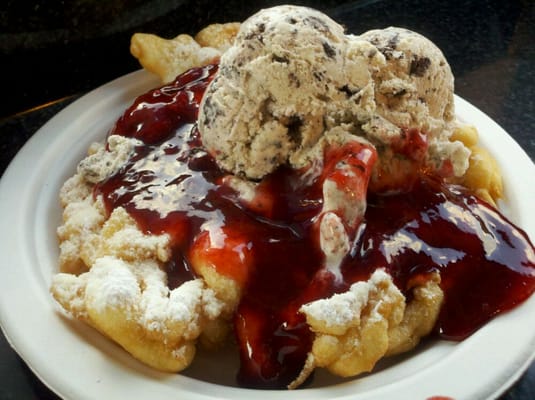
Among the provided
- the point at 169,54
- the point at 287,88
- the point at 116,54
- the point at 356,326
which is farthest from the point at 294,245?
the point at 116,54

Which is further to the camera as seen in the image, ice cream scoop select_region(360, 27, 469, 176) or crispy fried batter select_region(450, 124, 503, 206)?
crispy fried batter select_region(450, 124, 503, 206)

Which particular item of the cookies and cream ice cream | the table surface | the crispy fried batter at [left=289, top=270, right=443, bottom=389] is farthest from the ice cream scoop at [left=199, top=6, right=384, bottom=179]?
the table surface

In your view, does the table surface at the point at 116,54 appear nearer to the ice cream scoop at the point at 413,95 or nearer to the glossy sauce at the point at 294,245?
the glossy sauce at the point at 294,245

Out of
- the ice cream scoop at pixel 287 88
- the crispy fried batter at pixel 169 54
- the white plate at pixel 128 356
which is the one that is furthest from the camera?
the crispy fried batter at pixel 169 54

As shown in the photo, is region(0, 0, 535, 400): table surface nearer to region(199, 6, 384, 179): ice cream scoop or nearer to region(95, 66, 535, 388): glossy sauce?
region(95, 66, 535, 388): glossy sauce

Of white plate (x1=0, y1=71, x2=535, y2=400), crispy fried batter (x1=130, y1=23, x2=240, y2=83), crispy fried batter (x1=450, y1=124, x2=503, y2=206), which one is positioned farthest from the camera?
crispy fried batter (x1=130, y1=23, x2=240, y2=83)

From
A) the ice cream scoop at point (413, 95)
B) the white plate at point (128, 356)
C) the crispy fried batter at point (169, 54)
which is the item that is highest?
the ice cream scoop at point (413, 95)

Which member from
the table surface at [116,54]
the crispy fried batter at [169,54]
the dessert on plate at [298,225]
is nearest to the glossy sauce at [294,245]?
the dessert on plate at [298,225]
